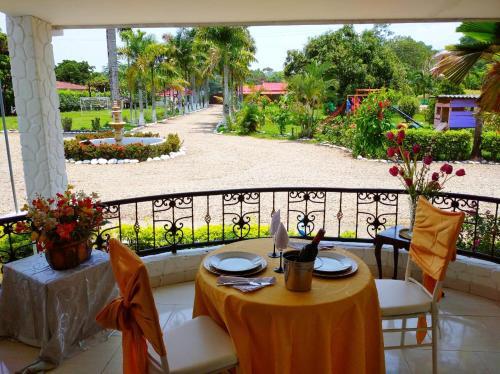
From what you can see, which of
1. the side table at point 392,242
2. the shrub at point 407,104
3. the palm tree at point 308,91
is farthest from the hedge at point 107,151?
the shrub at point 407,104

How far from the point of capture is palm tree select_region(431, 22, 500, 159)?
5.38 m

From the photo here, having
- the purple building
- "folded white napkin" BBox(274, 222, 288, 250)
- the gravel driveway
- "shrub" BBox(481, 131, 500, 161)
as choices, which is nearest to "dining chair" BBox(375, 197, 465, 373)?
"folded white napkin" BBox(274, 222, 288, 250)

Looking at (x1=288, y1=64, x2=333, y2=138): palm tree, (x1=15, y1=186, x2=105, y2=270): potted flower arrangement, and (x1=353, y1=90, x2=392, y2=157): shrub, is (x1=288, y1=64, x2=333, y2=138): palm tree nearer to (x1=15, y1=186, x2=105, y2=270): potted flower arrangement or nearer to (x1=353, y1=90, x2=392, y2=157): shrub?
(x1=353, y1=90, x2=392, y2=157): shrub

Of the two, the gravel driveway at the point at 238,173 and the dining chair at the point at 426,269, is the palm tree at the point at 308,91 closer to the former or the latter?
the gravel driveway at the point at 238,173

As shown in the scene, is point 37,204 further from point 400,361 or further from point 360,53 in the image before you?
point 360,53

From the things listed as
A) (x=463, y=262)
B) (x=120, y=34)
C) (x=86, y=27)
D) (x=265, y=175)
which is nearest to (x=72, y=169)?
(x=265, y=175)

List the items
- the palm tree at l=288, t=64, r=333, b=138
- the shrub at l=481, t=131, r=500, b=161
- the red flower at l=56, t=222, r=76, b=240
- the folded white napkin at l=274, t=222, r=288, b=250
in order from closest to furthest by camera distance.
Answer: the folded white napkin at l=274, t=222, r=288, b=250 < the red flower at l=56, t=222, r=76, b=240 < the shrub at l=481, t=131, r=500, b=161 < the palm tree at l=288, t=64, r=333, b=138

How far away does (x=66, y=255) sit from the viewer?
112 inches

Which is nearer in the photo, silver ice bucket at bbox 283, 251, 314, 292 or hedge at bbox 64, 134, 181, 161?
silver ice bucket at bbox 283, 251, 314, 292

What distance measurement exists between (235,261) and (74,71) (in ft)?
182

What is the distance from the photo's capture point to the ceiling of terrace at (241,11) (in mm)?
3475

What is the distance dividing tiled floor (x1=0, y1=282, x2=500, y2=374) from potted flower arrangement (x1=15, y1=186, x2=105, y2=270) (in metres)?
0.67

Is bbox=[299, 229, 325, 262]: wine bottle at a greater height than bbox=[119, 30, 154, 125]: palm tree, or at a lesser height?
lesser

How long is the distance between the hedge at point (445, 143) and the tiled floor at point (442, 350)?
11.0 metres
